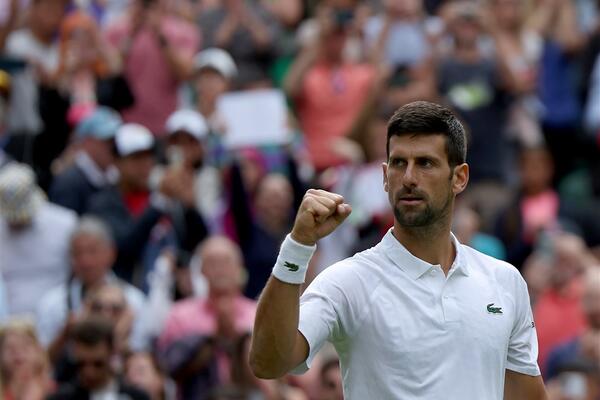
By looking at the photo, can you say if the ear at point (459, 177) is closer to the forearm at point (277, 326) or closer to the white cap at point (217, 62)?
the forearm at point (277, 326)

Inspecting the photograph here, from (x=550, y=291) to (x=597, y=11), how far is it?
4425 millimetres

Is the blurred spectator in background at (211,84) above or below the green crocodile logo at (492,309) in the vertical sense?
above

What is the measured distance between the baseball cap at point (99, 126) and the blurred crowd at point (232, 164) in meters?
0.03

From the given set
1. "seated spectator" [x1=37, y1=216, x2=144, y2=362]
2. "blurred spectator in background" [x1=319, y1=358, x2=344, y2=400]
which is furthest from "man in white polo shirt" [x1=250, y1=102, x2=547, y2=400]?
"seated spectator" [x1=37, y1=216, x2=144, y2=362]

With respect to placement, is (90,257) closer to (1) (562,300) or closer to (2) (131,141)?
(2) (131,141)

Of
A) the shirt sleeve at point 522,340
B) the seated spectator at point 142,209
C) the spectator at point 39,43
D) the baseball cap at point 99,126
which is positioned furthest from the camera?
the spectator at point 39,43

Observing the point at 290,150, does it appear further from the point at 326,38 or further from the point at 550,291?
the point at 550,291

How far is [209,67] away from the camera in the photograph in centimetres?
1261

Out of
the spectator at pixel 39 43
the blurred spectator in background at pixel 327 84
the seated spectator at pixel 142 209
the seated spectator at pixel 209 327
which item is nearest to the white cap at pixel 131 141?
the seated spectator at pixel 142 209

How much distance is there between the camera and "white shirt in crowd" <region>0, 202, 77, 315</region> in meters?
10.3

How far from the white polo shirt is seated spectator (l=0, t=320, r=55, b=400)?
4441mm

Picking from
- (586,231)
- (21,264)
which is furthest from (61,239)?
(586,231)

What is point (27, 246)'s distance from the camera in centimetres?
1037

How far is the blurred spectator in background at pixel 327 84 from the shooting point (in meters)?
13.0
